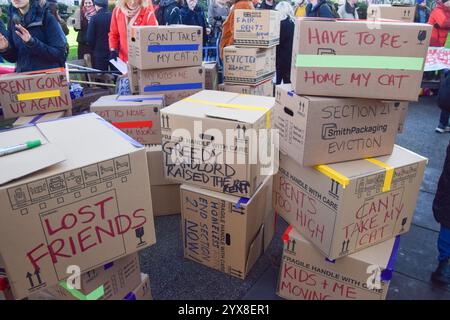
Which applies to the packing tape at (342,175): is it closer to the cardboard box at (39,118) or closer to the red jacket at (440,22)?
the cardboard box at (39,118)

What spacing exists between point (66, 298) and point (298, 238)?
1.05 metres

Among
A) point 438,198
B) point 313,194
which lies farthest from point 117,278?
point 438,198

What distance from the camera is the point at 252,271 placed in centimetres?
216

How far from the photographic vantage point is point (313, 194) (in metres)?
1.71

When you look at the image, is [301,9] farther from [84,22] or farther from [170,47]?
[170,47]

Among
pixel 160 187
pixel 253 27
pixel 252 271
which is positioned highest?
pixel 253 27

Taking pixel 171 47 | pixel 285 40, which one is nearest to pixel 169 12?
pixel 285 40

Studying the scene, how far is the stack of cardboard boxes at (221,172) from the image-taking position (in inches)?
71.6

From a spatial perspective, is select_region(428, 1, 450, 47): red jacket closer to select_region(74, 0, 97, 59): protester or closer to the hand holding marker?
select_region(74, 0, 97, 59): protester

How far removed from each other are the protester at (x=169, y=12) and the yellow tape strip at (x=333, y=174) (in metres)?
3.67

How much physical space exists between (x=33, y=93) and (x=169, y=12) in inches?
119

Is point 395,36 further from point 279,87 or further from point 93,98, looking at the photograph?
point 93,98

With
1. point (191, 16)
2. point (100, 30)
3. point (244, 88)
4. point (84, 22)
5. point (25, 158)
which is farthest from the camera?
point (84, 22)

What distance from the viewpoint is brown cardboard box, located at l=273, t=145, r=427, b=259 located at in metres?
1.56
